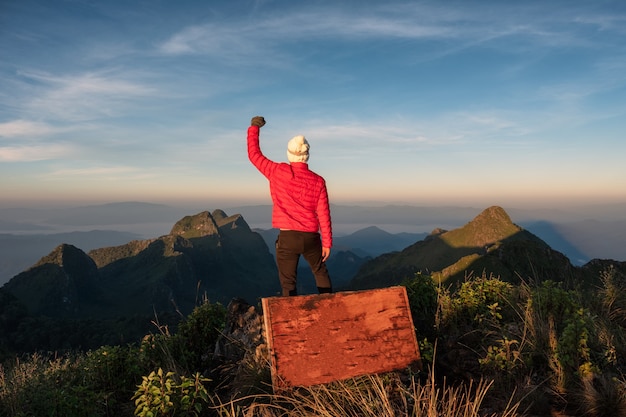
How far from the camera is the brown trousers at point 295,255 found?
646 cm

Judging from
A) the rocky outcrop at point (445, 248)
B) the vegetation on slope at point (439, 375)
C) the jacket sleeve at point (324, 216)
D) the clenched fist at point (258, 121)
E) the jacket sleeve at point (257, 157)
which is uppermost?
the clenched fist at point (258, 121)

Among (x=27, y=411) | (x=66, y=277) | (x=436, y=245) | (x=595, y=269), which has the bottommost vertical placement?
(x=66, y=277)

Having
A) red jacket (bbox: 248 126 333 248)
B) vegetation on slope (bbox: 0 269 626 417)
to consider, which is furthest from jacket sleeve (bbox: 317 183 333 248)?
vegetation on slope (bbox: 0 269 626 417)

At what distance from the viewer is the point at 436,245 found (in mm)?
164250

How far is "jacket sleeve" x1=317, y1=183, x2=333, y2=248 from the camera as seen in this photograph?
21.7 ft

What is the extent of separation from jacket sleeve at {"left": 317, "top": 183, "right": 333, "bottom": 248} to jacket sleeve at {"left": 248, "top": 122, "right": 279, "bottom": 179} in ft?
2.86

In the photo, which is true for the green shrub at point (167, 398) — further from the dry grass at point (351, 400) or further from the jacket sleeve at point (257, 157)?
the jacket sleeve at point (257, 157)

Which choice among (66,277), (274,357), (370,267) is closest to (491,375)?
(274,357)

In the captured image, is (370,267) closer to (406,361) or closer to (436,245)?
(436,245)

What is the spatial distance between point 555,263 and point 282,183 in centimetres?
6568

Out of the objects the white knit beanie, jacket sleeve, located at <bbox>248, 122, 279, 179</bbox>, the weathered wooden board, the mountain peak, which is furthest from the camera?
the mountain peak

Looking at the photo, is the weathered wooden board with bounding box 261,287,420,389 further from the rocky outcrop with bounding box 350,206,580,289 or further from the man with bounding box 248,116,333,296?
the rocky outcrop with bounding box 350,206,580,289

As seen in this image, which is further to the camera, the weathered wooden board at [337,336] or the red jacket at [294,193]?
the red jacket at [294,193]

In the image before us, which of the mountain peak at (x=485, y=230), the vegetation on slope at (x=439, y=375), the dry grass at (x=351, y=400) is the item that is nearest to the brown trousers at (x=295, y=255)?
the vegetation on slope at (x=439, y=375)
